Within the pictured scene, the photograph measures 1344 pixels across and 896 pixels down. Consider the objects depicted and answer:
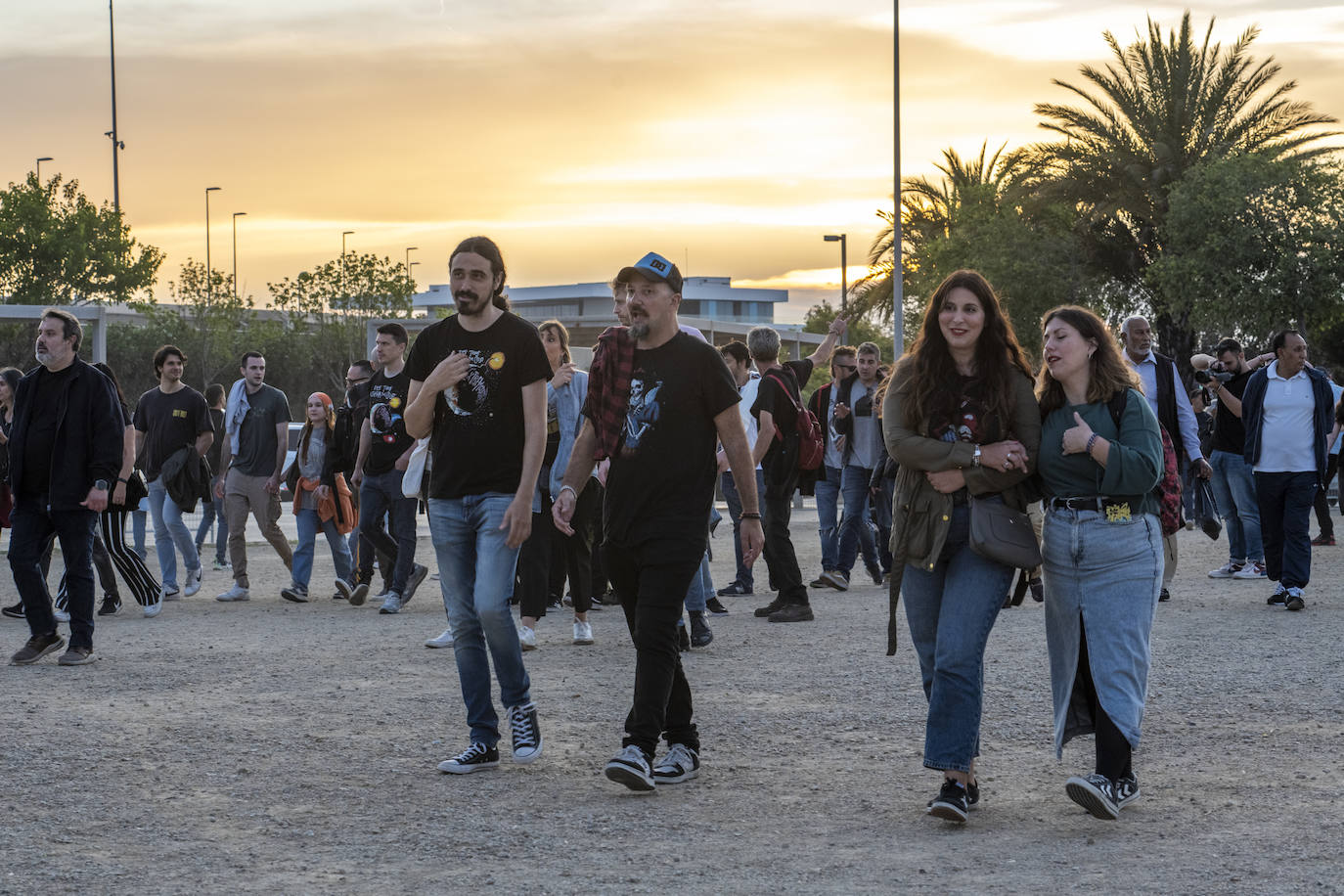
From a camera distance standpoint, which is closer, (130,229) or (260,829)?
(260,829)

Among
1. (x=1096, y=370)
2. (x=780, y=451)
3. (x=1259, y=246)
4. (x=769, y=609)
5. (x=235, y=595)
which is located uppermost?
(x=1259, y=246)

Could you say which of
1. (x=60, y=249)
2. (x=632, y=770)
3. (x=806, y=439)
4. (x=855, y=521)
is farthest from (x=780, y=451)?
(x=60, y=249)

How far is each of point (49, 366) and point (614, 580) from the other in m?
4.34

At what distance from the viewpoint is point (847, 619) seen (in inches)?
395

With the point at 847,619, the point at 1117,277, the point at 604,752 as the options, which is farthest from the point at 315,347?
the point at 604,752

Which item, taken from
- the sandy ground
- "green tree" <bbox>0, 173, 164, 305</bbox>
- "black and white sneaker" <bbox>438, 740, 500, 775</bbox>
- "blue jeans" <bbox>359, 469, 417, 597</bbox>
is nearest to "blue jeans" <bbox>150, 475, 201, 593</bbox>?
"blue jeans" <bbox>359, 469, 417, 597</bbox>

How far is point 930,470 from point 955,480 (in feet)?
0.27

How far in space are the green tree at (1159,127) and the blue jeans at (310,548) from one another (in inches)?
1215

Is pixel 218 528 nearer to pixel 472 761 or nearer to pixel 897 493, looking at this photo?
pixel 472 761

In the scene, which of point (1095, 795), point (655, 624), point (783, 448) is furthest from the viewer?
point (783, 448)

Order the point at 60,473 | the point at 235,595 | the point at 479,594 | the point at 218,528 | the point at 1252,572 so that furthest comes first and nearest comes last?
the point at 218,528 → the point at 1252,572 → the point at 235,595 → the point at 60,473 → the point at 479,594

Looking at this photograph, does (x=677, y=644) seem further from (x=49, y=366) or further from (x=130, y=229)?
(x=130, y=229)

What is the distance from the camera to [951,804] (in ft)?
15.7

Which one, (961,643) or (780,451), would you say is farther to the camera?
(780,451)
